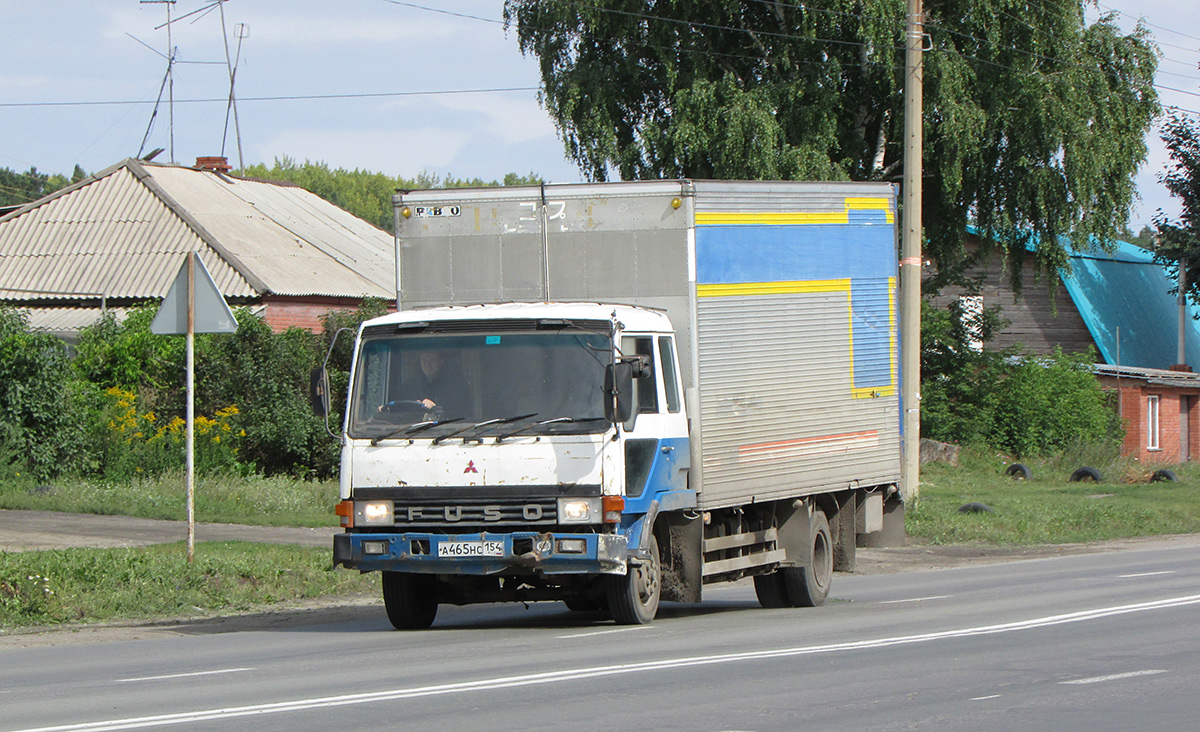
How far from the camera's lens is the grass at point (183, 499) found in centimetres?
2066

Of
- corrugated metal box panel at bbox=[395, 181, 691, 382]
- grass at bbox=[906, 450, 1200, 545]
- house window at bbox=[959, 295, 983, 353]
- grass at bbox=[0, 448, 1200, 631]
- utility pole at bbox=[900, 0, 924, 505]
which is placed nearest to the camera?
corrugated metal box panel at bbox=[395, 181, 691, 382]

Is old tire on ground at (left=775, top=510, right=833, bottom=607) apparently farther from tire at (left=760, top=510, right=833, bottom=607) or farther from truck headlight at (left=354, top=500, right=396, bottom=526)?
truck headlight at (left=354, top=500, right=396, bottom=526)

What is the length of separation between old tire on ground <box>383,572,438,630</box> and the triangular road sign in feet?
11.7

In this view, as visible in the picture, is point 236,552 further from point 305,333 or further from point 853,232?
point 305,333

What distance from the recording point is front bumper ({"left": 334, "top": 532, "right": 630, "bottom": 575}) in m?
11.0

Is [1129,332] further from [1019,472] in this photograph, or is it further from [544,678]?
[544,678]

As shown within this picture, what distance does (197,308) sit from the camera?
571 inches

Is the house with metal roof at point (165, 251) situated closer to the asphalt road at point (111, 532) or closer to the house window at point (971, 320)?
the house window at point (971, 320)

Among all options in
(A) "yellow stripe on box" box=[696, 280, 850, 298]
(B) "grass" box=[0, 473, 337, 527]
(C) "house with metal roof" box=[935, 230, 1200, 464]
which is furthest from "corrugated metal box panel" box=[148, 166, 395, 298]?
(A) "yellow stripe on box" box=[696, 280, 850, 298]

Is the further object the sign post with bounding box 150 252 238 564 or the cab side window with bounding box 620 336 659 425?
the sign post with bounding box 150 252 238 564

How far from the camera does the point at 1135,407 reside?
1661 inches

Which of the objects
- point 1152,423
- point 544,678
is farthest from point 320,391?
point 1152,423

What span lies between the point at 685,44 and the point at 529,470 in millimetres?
23749

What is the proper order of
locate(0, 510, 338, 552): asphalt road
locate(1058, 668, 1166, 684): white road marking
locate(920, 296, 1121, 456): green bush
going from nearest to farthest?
locate(1058, 668, 1166, 684): white road marking < locate(0, 510, 338, 552): asphalt road < locate(920, 296, 1121, 456): green bush
